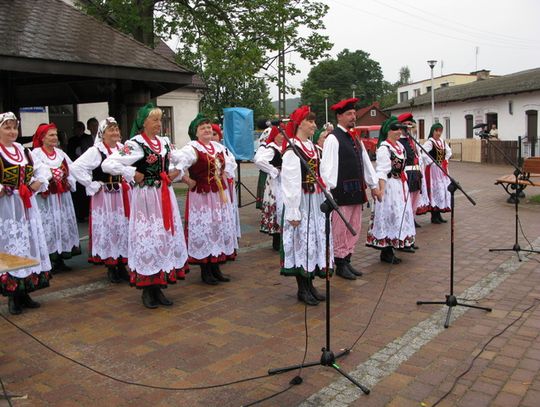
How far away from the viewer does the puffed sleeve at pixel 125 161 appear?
5.27m

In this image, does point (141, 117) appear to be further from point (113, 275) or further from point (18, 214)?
point (113, 275)

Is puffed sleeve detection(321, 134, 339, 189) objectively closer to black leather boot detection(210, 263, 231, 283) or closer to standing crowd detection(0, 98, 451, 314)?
standing crowd detection(0, 98, 451, 314)

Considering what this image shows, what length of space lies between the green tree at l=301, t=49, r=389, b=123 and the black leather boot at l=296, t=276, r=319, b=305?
2601 inches

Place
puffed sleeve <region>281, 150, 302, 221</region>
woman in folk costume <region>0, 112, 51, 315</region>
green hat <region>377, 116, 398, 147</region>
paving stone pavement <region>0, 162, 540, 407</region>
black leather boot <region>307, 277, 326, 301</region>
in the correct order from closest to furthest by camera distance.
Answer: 1. paving stone pavement <region>0, 162, 540, 407</region>
2. puffed sleeve <region>281, 150, 302, 221</region>
3. woman in folk costume <region>0, 112, 51, 315</region>
4. black leather boot <region>307, 277, 326, 301</region>
5. green hat <region>377, 116, 398, 147</region>

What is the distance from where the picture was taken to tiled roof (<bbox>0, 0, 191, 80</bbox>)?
25.2 feet

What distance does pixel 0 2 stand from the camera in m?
9.28

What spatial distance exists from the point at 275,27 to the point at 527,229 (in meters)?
8.30

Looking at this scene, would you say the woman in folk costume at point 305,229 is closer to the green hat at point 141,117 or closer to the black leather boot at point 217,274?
the black leather boot at point 217,274

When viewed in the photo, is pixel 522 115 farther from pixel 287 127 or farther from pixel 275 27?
pixel 287 127

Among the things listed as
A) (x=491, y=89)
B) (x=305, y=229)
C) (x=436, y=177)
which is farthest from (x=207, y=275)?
(x=491, y=89)

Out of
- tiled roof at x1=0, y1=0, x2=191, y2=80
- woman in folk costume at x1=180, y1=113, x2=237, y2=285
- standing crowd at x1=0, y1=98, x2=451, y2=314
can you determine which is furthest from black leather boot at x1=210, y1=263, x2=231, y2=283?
tiled roof at x1=0, y1=0, x2=191, y2=80

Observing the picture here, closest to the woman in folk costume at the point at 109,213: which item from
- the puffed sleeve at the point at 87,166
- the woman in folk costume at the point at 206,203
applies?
the puffed sleeve at the point at 87,166

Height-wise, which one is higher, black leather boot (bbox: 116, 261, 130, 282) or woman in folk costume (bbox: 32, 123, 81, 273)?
woman in folk costume (bbox: 32, 123, 81, 273)

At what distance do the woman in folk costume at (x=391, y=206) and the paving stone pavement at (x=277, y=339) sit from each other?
13.1 inches
